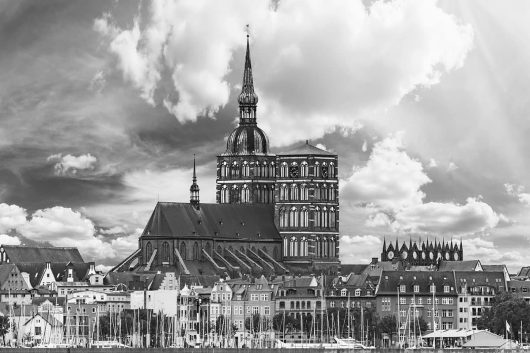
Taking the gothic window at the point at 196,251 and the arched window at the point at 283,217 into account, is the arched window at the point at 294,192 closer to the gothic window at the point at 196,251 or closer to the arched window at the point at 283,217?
the arched window at the point at 283,217

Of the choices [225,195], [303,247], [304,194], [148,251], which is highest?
[225,195]

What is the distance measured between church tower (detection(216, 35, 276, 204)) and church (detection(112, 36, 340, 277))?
13 centimetres

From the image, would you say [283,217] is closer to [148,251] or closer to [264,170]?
[264,170]

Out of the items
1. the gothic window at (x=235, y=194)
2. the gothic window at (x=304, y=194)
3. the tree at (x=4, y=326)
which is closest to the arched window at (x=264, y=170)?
the gothic window at (x=235, y=194)

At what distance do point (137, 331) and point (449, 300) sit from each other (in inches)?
1287

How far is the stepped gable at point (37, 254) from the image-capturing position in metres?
186

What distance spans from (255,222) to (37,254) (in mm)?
27265

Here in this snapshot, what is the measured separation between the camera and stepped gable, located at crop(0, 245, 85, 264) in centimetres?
18638

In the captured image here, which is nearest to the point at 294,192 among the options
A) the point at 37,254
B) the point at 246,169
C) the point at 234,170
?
the point at 246,169

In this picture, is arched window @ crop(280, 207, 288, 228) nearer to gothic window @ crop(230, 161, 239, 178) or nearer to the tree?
gothic window @ crop(230, 161, 239, 178)

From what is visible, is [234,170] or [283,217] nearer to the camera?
[283,217]

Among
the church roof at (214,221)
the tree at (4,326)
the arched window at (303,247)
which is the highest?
the church roof at (214,221)

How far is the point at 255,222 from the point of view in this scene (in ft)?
623

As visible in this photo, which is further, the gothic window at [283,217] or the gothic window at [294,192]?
the gothic window at [283,217]
